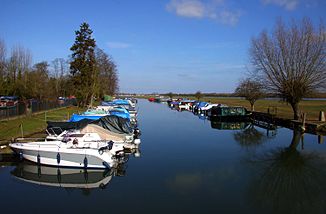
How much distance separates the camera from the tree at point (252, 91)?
125 ft

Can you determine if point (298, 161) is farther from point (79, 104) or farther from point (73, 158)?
point (79, 104)

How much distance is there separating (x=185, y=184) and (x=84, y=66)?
45.9 meters

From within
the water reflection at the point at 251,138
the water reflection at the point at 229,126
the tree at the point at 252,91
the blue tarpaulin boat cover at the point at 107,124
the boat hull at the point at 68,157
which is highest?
the tree at the point at 252,91

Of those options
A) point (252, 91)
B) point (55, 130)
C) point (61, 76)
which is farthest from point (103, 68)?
point (55, 130)

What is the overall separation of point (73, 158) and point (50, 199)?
3.97 meters

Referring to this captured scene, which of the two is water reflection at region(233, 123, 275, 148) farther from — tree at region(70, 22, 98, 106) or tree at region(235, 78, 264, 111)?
tree at region(70, 22, 98, 106)

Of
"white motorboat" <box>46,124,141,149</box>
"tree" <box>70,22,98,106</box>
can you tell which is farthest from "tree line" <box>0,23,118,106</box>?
"white motorboat" <box>46,124,141,149</box>

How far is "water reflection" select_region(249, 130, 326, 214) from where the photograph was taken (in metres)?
11.9

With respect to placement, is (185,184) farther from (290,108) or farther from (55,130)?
(290,108)

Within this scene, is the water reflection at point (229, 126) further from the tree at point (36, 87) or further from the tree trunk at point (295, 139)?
the tree at point (36, 87)

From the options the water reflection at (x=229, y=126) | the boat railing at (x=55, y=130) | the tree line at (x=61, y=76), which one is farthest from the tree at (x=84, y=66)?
the boat railing at (x=55, y=130)

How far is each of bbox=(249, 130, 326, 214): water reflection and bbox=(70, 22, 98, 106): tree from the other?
3977 centimetres

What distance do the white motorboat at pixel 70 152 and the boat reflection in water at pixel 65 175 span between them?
1.09 ft

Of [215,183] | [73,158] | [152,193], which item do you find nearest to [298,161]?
[215,183]
